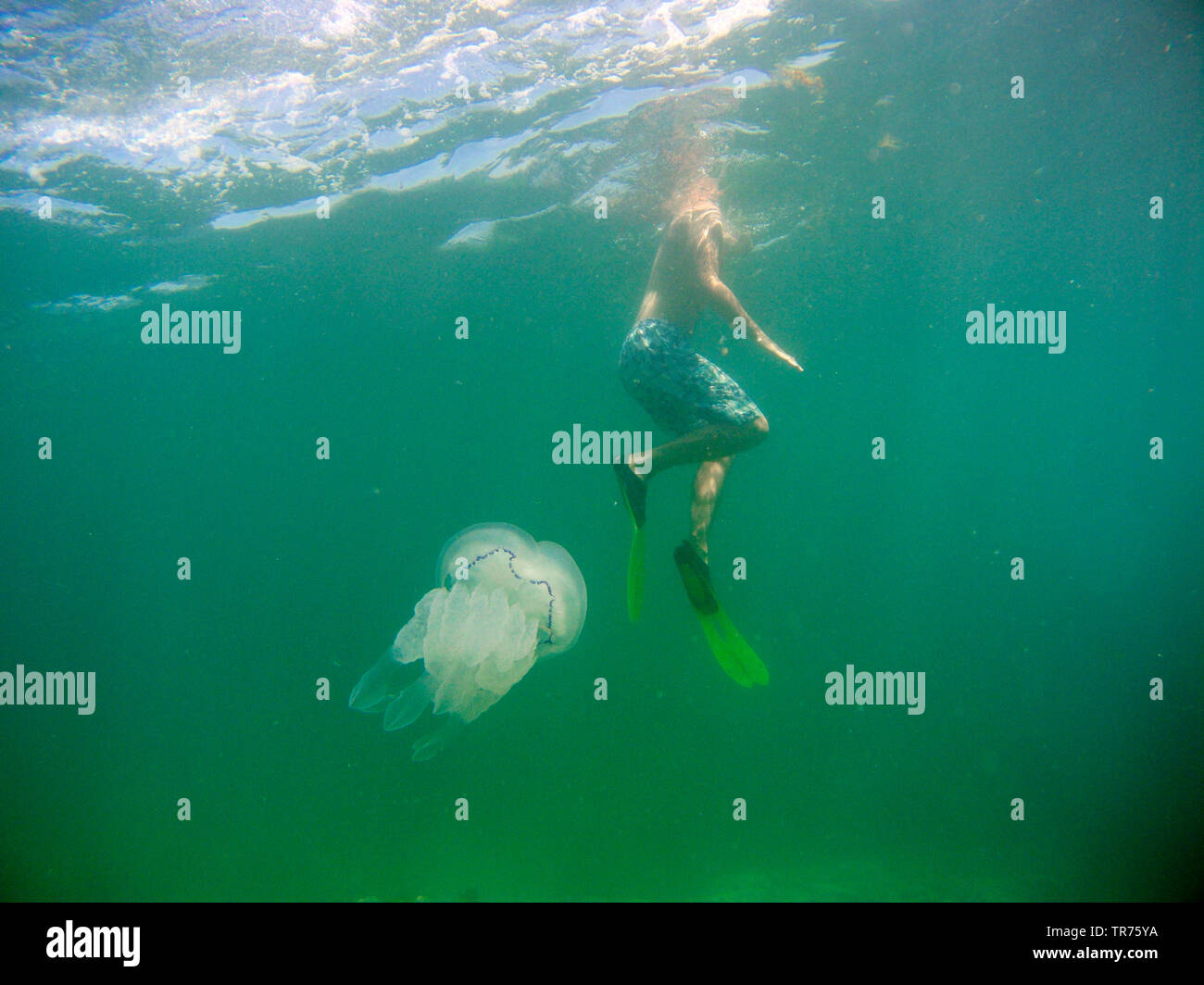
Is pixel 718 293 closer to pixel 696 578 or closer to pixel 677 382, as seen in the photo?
pixel 677 382

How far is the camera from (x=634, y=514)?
14.2 feet

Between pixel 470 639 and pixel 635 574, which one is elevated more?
pixel 635 574

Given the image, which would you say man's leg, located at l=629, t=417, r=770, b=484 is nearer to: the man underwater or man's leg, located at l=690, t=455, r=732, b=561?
the man underwater

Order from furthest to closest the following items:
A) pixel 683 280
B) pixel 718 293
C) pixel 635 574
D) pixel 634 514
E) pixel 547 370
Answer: pixel 547 370
pixel 683 280
pixel 718 293
pixel 635 574
pixel 634 514

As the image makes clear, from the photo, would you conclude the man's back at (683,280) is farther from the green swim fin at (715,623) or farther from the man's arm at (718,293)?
the green swim fin at (715,623)

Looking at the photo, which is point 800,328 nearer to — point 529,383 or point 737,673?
point 529,383

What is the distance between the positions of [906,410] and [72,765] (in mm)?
41195

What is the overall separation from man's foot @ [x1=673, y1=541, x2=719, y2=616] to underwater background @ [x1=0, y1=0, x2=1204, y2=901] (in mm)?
6902

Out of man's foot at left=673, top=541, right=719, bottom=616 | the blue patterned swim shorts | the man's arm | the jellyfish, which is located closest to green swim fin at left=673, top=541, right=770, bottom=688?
man's foot at left=673, top=541, right=719, bottom=616

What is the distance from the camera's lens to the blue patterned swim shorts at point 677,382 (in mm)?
4391

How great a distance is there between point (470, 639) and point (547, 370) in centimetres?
1671

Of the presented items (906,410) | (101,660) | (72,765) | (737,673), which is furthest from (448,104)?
(101,660)

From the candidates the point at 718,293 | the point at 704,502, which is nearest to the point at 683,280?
the point at 718,293

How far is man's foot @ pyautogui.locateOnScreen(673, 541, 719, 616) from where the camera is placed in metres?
4.25
